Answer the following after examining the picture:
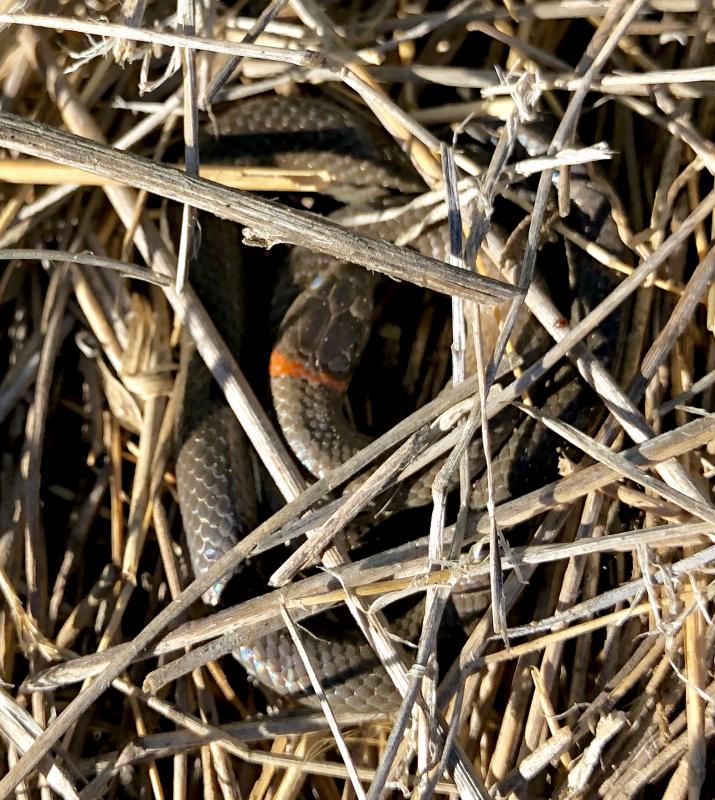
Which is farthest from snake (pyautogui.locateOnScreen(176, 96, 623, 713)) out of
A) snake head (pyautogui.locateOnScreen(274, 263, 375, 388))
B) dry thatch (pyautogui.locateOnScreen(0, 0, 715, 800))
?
dry thatch (pyautogui.locateOnScreen(0, 0, 715, 800))

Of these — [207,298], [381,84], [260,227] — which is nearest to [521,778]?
[260,227]

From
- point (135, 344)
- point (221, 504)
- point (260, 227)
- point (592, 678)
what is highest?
point (260, 227)

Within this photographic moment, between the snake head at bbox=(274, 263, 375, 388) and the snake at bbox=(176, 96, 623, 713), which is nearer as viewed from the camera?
the snake at bbox=(176, 96, 623, 713)

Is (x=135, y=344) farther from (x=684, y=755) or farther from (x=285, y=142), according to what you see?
(x=684, y=755)

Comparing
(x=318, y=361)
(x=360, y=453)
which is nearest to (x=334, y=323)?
(x=318, y=361)

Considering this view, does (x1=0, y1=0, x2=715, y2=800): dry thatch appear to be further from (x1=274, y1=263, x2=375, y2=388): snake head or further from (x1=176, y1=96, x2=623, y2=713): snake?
(x1=274, y1=263, x2=375, y2=388): snake head

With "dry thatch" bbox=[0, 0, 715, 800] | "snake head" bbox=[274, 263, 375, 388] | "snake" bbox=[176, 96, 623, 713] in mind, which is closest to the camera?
"dry thatch" bbox=[0, 0, 715, 800]

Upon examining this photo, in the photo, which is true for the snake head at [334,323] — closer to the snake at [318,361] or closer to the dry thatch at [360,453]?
the snake at [318,361]
